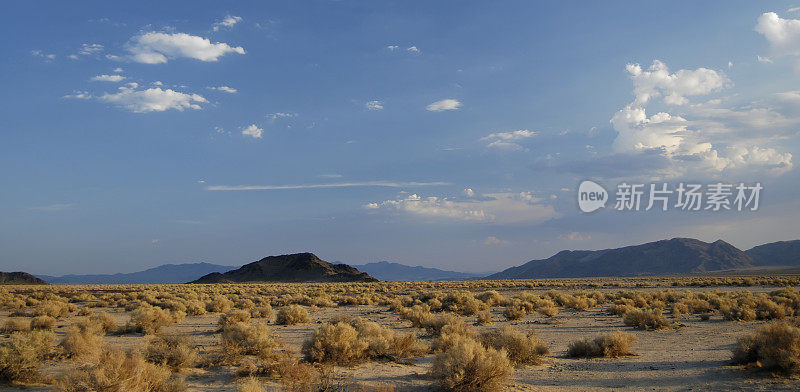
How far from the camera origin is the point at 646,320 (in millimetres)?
17391

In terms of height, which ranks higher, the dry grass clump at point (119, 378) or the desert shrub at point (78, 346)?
the dry grass clump at point (119, 378)

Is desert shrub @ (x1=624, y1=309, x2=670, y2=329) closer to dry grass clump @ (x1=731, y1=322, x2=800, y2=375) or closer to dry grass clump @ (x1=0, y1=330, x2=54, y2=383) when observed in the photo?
dry grass clump @ (x1=731, y1=322, x2=800, y2=375)

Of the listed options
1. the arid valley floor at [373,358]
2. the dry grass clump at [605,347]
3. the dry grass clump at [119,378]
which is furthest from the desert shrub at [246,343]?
the dry grass clump at [605,347]

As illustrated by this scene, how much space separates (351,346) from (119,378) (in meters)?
5.07

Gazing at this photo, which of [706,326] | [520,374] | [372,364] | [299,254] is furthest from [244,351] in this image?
[299,254]

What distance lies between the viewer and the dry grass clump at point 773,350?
9.04 m

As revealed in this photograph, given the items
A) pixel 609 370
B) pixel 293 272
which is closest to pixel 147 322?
pixel 609 370

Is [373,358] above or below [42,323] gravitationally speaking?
below

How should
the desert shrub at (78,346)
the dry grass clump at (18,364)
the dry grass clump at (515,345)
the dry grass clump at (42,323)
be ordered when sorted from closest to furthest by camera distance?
the dry grass clump at (18,364) < the dry grass clump at (515,345) < the desert shrub at (78,346) < the dry grass clump at (42,323)

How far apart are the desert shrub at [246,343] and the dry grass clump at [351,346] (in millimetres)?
980

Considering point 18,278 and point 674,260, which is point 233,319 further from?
point 674,260

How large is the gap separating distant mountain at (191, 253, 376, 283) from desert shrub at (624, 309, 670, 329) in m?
98.8

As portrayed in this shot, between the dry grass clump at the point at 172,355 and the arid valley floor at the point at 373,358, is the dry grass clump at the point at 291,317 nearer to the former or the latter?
the arid valley floor at the point at 373,358

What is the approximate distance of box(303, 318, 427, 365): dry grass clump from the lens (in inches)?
420
